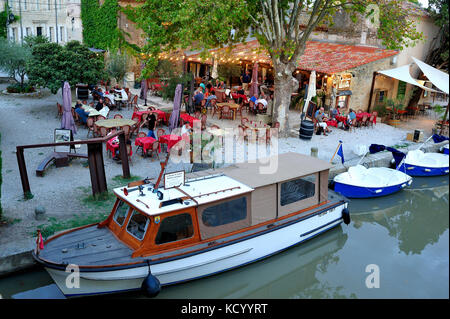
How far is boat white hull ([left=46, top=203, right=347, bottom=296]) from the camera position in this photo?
6977mm

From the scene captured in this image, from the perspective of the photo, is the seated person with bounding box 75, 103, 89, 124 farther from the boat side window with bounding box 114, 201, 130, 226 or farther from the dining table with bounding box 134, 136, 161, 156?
the boat side window with bounding box 114, 201, 130, 226

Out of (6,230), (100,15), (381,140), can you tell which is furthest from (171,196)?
(100,15)

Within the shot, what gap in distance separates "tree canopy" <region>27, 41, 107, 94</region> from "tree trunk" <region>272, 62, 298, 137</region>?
776cm

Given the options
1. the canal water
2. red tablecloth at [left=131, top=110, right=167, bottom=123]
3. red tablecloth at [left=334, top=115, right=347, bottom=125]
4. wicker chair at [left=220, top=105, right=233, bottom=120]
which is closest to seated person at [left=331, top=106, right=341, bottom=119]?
red tablecloth at [left=334, top=115, right=347, bottom=125]

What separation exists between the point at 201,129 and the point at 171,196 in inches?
343

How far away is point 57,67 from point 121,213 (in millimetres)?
11443

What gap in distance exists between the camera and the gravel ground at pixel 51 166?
29.5 ft

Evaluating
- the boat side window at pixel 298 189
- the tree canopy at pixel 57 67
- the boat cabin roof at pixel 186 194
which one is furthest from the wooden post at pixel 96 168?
the tree canopy at pixel 57 67

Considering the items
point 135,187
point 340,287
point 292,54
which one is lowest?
point 340,287

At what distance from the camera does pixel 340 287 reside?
8.25 meters

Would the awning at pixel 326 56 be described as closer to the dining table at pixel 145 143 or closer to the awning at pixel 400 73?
the awning at pixel 400 73

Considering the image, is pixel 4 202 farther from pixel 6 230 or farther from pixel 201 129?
pixel 201 129

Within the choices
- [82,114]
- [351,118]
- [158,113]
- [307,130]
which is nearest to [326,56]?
[351,118]

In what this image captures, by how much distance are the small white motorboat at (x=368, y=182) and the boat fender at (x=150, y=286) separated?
6.85 meters
